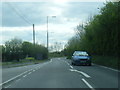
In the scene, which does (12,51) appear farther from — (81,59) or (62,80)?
(62,80)

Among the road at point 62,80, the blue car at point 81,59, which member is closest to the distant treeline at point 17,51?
the blue car at point 81,59

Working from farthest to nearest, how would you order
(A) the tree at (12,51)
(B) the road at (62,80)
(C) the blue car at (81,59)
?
(A) the tree at (12,51) < (C) the blue car at (81,59) < (B) the road at (62,80)

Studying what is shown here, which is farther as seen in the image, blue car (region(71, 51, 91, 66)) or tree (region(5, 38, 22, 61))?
tree (region(5, 38, 22, 61))

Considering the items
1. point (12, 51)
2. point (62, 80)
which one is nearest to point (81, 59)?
point (62, 80)

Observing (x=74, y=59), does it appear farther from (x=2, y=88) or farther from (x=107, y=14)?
(x=2, y=88)

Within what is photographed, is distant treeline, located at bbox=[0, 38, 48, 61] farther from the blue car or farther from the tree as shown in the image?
the blue car

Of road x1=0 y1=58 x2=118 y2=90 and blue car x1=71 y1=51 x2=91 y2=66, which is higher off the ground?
blue car x1=71 y1=51 x2=91 y2=66

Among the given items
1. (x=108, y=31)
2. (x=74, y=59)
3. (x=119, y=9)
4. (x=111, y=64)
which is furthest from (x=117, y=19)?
(x=74, y=59)

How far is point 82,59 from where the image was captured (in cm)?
3188

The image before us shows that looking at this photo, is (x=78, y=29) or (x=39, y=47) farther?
(x=39, y=47)

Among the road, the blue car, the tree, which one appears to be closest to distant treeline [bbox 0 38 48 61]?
the tree

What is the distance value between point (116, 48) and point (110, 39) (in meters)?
1.38

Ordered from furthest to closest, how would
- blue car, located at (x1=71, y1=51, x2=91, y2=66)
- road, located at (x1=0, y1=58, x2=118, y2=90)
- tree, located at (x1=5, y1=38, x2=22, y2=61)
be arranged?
tree, located at (x1=5, y1=38, x2=22, y2=61)
blue car, located at (x1=71, y1=51, x2=91, y2=66)
road, located at (x1=0, y1=58, x2=118, y2=90)

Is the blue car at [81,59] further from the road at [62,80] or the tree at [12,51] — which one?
the tree at [12,51]
